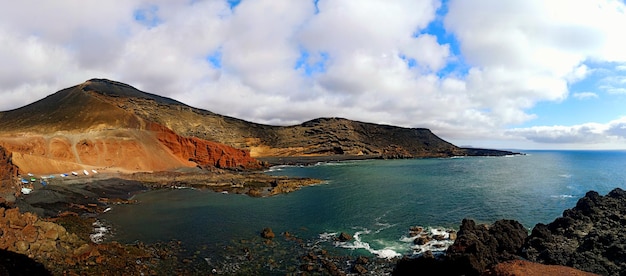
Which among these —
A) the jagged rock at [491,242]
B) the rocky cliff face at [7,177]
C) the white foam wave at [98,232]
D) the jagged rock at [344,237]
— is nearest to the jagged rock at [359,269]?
the jagged rock at [491,242]

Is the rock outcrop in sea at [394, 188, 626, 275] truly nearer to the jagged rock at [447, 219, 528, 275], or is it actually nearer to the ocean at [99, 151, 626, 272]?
the jagged rock at [447, 219, 528, 275]

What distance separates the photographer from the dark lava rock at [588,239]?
20812 mm

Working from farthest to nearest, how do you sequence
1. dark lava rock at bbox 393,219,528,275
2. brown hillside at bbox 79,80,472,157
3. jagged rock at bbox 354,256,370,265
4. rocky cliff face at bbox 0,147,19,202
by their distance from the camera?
1. brown hillside at bbox 79,80,472,157
2. rocky cliff face at bbox 0,147,19,202
3. jagged rock at bbox 354,256,370,265
4. dark lava rock at bbox 393,219,528,275

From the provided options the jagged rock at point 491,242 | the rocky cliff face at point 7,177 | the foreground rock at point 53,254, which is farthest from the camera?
the rocky cliff face at point 7,177

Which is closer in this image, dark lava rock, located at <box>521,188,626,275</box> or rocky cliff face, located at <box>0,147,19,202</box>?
dark lava rock, located at <box>521,188,626,275</box>

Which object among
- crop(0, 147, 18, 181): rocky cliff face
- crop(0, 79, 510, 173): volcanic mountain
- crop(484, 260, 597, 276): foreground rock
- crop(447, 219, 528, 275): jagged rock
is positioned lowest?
crop(447, 219, 528, 275): jagged rock

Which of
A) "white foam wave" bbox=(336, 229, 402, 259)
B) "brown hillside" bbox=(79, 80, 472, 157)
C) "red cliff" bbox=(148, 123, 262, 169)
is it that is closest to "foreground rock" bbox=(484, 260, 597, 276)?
"white foam wave" bbox=(336, 229, 402, 259)

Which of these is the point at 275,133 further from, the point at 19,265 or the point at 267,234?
the point at 19,265

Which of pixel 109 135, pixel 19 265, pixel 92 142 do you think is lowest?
pixel 19 265

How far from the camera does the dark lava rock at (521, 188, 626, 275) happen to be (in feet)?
68.3

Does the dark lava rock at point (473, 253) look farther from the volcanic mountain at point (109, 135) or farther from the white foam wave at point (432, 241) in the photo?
the volcanic mountain at point (109, 135)

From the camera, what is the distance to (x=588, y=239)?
23.5 meters

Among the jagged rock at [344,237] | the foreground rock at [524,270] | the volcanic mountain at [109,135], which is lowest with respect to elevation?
the jagged rock at [344,237]

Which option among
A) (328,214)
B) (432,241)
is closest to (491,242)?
(432,241)
